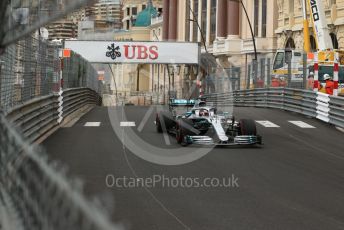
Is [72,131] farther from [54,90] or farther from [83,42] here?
[83,42]

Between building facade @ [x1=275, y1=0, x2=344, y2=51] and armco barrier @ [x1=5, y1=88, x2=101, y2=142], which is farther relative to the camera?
building facade @ [x1=275, y1=0, x2=344, y2=51]

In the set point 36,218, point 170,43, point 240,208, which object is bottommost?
point 240,208

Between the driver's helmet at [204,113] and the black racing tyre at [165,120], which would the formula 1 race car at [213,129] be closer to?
the driver's helmet at [204,113]

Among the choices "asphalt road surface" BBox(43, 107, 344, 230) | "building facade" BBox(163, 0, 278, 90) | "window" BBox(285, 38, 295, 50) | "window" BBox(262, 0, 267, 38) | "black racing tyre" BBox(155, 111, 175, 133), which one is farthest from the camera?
"window" BBox(262, 0, 267, 38)

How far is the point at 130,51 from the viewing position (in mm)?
47281

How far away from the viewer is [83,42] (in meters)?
47.7

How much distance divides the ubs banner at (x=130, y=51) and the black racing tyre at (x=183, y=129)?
32795mm

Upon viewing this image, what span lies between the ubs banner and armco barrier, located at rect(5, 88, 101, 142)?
22892mm

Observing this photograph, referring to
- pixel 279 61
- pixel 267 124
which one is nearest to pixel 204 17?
pixel 279 61

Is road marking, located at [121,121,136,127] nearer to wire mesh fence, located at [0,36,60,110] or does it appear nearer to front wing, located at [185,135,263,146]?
wire mesh fence, located at [0,36,60,110]

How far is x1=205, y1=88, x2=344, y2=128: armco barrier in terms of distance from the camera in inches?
720

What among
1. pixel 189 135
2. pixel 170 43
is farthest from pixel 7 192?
pixel 170 43

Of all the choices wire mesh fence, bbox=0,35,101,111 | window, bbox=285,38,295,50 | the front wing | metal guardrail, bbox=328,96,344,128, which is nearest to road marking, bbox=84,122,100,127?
wire mesh fence, bbox=0,35,101,111

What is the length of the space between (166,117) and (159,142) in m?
1.46
